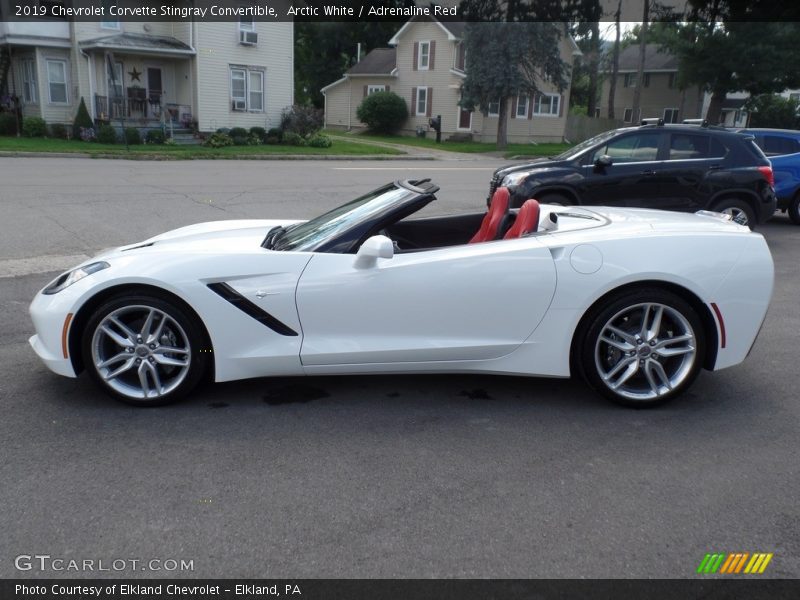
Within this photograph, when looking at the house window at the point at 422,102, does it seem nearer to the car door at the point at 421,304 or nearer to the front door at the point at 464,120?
the front door at the point at 464,120

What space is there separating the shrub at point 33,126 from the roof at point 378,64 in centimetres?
2309

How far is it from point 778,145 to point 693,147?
3.22 m

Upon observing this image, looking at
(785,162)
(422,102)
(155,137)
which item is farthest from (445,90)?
(785,162)

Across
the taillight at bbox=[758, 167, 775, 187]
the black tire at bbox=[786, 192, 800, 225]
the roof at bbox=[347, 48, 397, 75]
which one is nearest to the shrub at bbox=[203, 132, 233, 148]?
the roof at bbox=[347, 48, 397, 75]

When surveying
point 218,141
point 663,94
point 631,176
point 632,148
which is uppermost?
point 663,94

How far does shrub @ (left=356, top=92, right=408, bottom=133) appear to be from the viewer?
140 feet

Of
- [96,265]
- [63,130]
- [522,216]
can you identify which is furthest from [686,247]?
[63,130]

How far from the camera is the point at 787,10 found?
28875 millimetres

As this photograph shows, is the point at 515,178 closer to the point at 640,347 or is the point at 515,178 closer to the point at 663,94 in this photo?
the point at 640,347

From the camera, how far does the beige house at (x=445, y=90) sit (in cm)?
4169

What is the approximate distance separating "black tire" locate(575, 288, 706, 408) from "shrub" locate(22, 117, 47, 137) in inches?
1131

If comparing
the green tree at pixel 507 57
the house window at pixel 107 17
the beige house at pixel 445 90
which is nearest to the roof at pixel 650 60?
the beige house at pixel 445 90

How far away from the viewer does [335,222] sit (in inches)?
178

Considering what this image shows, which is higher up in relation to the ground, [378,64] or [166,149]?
[378,64]
